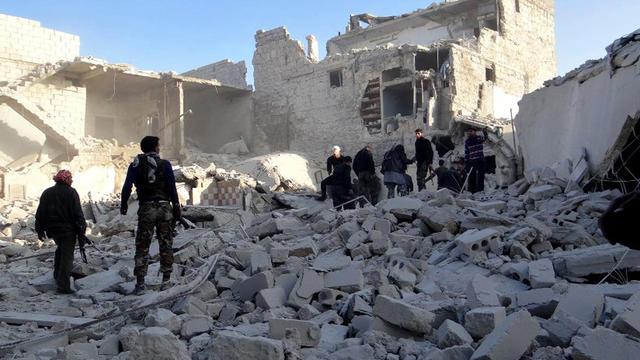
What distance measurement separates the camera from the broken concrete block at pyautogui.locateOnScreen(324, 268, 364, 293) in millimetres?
4522

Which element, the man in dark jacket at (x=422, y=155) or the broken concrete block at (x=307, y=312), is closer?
the broken concrete block at (x=307, y=312)

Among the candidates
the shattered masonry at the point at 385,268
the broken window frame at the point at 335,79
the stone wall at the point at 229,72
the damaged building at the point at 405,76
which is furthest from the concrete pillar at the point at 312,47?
the shattered masonry at the point at 385,268

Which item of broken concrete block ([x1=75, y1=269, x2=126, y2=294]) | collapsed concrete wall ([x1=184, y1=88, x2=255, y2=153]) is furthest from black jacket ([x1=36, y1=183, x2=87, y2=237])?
collapsed concrete wall ([x1=184, y1=88, x2=255, y2=153])

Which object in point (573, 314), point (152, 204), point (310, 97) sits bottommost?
point (573, 314)

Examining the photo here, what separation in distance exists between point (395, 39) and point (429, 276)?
74.9ft

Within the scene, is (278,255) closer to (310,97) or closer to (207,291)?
(207,291)

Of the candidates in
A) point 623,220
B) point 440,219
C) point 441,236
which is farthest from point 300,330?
point 440,219

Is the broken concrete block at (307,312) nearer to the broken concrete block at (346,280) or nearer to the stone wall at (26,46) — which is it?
the broken concrete block at (346,280)

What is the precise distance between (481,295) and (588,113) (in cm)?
464

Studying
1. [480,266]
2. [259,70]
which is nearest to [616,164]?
[480,266]

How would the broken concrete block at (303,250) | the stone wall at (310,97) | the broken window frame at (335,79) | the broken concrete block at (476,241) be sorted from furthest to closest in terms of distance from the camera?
the broken window frame at (335,79), the stone wall at (310,97), the broken concrete block at (303,250), the broken concrete block at (476,241)

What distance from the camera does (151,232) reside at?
5.18m

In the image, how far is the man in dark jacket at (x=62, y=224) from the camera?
5.83 meters

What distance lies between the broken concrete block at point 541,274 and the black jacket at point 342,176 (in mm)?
4981
